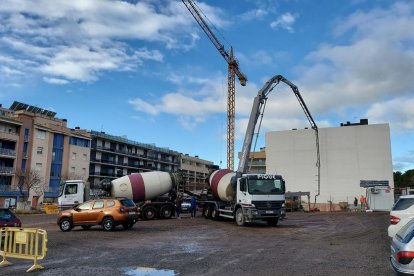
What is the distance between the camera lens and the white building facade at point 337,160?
6781cm

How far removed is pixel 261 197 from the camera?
78.0 ft

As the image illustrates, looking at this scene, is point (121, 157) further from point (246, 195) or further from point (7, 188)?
point (246, 195)

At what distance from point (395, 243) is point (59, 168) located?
78.1 m

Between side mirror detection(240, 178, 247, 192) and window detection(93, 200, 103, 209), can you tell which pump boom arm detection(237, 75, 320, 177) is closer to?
side mirror detection(240, 178, 247, 192)

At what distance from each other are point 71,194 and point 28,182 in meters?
40.1

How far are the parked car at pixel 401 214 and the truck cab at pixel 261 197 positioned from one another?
10.2 metres

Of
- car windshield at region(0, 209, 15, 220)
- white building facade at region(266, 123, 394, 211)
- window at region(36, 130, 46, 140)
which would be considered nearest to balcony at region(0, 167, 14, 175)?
window at region(36, 130, 46, 140)

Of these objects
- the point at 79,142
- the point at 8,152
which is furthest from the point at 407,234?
the point at 79,142

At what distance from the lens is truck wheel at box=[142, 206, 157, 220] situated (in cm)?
3038

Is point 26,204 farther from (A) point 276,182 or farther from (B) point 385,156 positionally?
(B) point 385,156

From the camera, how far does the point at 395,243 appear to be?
7.72 metres

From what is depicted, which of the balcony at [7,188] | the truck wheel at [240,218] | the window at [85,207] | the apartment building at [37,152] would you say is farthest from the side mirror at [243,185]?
the balcony at [7,188]

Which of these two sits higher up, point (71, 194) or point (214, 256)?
point (71, 194)

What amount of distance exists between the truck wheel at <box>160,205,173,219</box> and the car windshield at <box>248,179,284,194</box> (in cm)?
943
